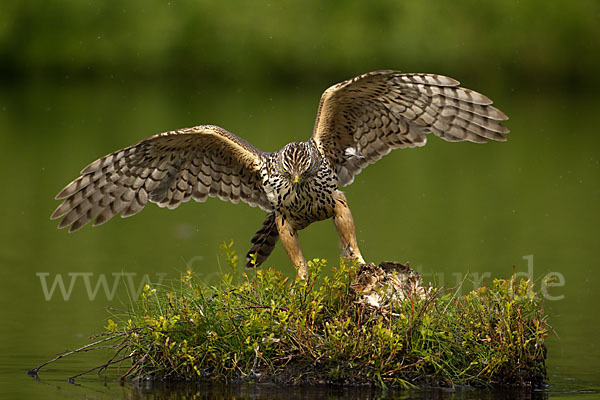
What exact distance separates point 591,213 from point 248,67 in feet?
121

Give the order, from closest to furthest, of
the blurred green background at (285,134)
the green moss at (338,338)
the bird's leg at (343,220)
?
the green moss at (338,338) → the bird's leg at (343,220) → the blurred green background at (285,134)

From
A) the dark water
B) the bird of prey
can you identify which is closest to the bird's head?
the bird of prey

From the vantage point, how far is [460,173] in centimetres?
2912

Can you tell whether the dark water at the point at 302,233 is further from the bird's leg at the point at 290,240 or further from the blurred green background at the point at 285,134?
the bird's leg at the point at 290,240

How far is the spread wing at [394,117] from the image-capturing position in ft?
36.4

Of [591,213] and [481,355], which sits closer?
[481,355]

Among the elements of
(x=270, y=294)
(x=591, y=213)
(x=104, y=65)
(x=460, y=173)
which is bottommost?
(x=270, y=294)

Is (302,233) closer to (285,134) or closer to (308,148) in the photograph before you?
(308,148)

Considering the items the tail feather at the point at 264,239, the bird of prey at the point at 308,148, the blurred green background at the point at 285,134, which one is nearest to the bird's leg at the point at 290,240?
the bird of prey at the point at 308,148

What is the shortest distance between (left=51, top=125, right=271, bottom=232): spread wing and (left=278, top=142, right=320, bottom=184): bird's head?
0.73m

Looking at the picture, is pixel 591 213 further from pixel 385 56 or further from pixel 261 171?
pixel 385 56

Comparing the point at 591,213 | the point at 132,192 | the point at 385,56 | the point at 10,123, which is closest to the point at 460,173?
the point at 591,213

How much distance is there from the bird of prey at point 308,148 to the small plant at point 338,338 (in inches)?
31.3

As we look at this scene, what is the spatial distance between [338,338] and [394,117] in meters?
2.75
